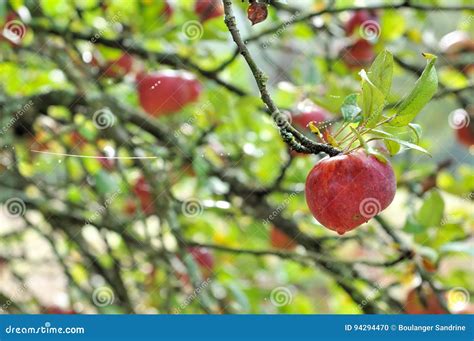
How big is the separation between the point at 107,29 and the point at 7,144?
28 centimetres

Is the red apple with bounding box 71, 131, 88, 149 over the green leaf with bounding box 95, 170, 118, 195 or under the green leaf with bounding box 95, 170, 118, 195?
over

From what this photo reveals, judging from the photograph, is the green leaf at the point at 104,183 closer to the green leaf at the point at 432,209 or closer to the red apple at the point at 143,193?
the red apple at the point at 143,193

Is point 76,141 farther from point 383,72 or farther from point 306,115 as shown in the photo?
point 383,72

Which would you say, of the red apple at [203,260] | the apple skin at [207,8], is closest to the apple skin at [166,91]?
the apple skin at [207,8]

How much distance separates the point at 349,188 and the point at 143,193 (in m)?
0.80

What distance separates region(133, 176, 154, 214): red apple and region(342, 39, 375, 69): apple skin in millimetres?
463

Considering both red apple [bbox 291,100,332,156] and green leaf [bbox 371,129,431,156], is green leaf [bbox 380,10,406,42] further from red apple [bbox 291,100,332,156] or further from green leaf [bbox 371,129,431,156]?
green leaf [bbox 371,129,431,156]

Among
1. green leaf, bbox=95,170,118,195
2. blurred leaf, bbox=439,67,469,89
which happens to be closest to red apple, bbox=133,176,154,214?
green leaf, bbox=95,170,118,195

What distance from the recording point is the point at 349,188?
654mm

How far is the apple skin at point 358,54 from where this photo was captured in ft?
4.49

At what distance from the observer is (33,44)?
129 centimetres

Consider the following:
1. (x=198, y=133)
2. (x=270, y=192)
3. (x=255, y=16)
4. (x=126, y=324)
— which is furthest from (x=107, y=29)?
(x=255, y=16)

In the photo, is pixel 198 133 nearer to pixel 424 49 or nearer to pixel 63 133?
pixel 63 133

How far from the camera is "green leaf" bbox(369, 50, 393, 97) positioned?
2.02 feet
